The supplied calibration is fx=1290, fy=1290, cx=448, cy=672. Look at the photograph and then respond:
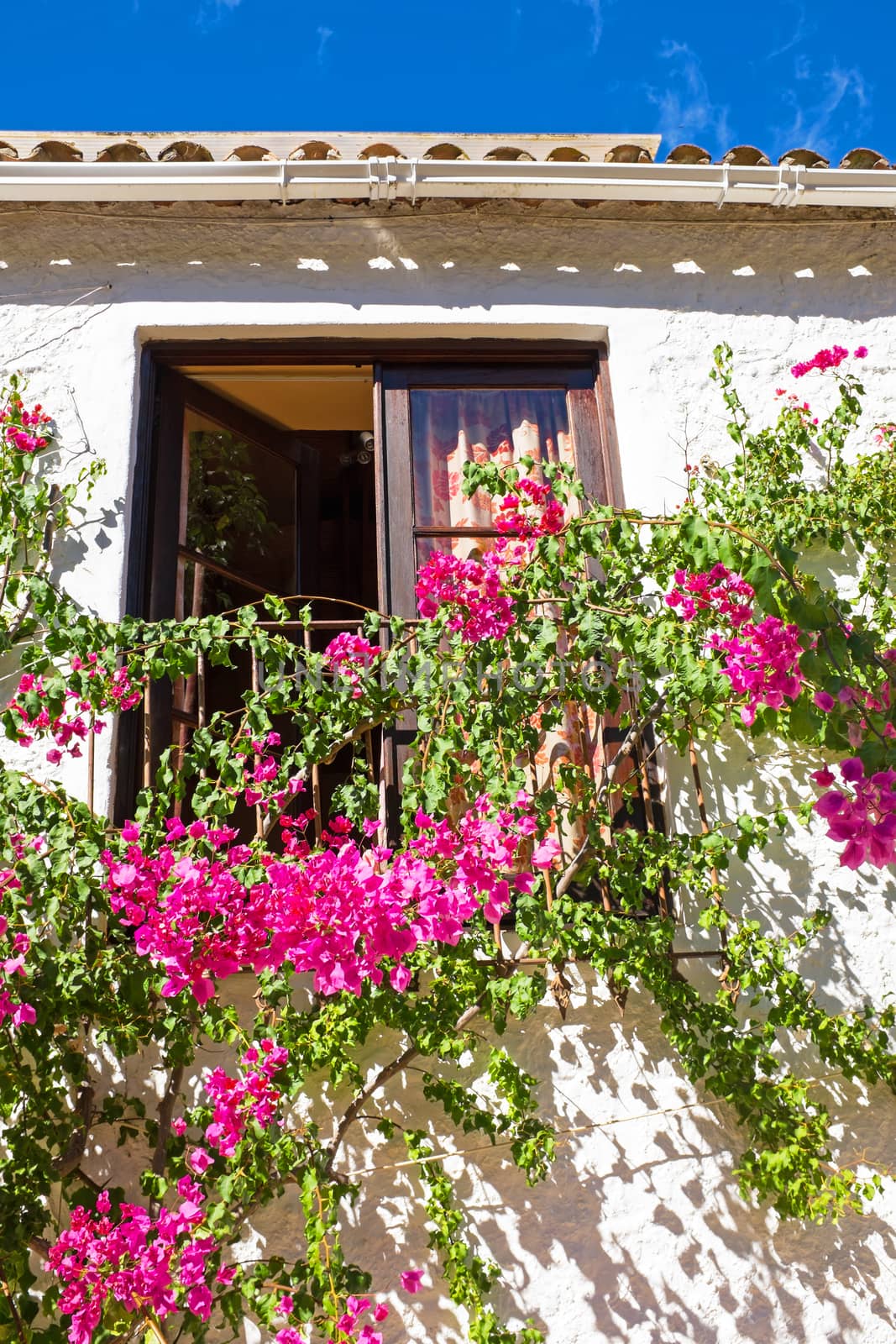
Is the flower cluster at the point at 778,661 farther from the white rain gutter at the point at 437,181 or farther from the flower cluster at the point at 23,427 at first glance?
the flower cluster at the point at 23,427

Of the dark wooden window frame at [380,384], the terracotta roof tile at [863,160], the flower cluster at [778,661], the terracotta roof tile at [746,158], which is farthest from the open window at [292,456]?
the terracotta roof tile at [863,160]

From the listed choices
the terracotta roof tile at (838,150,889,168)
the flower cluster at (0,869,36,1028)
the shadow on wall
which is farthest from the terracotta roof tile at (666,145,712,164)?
the flower cluster at (0,869,36,1028)

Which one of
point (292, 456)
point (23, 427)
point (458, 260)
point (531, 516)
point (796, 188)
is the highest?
point (796, 188)

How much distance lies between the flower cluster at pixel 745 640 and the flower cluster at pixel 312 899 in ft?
2.07

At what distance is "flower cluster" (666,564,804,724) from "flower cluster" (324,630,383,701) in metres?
0.83

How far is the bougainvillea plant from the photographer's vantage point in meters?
2.68

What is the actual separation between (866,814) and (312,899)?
1.06 meters

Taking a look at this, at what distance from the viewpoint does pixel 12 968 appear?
2795mm

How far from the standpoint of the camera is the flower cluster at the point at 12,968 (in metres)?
2.79

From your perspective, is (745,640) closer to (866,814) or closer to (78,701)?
(866,814)

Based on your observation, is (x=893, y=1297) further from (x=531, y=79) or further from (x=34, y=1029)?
(x=531, y=79)

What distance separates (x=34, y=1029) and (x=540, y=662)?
1.46m

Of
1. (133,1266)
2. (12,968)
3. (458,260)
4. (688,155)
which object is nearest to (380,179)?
(458,260)

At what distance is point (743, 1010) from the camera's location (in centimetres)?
336
